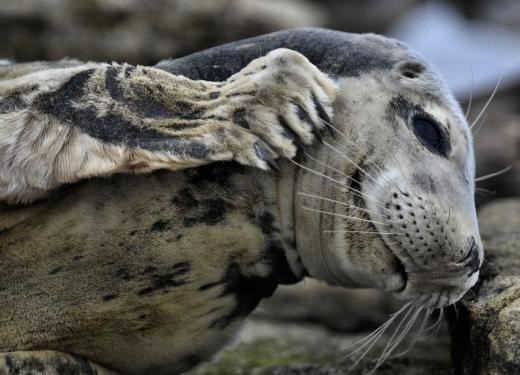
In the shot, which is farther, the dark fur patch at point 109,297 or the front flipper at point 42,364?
the dark fur patch at point 109,297

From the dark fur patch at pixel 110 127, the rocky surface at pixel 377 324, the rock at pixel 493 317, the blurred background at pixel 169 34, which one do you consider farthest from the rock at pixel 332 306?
the dark fur patch at pixel 110 127

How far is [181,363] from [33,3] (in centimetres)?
508

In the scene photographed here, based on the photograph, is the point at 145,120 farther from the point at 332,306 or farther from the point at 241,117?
the point at 332,306

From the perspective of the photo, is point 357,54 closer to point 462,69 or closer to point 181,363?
point 181,363

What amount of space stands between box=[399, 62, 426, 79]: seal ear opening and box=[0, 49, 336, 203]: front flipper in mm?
496

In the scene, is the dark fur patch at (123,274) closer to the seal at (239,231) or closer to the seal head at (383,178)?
the seal at (239,231)

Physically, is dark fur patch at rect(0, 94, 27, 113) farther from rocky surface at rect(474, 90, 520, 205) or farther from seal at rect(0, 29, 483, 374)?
rocky surface at rect(474, 90, 520, 205)

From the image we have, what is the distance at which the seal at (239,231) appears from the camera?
3713 mm

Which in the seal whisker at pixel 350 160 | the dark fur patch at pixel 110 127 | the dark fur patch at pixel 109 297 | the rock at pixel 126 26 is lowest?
the rock at pixel 126 26

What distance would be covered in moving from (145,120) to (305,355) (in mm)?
2195

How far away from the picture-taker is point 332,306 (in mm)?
6156

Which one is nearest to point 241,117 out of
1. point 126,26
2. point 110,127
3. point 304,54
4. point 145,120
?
point 145,120

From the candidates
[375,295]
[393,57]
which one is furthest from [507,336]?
[375,295]

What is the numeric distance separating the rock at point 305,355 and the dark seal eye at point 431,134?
1.13m
